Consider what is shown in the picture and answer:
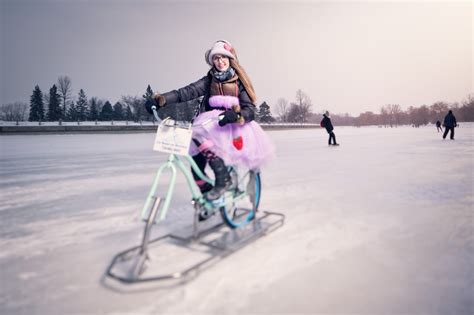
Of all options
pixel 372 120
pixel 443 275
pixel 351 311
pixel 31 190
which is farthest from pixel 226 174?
pixel 372 120

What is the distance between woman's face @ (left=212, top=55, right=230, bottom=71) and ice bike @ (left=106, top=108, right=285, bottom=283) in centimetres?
82

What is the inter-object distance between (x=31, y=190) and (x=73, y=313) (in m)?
4.18

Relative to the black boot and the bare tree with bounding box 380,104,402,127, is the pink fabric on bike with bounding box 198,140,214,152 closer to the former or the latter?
the black boot

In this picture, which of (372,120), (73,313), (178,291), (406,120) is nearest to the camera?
(73,313)

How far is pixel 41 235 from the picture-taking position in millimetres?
2992

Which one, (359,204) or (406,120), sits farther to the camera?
(406,120)

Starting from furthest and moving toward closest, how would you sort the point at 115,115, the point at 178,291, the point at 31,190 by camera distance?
the point at 115,115, the point at 31,190, the point at 178,291

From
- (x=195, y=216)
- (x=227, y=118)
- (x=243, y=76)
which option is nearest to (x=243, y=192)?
(x=195, y=216)

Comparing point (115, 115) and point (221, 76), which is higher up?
point (115, 115)

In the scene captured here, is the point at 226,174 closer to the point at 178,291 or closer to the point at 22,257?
the point at 178,291

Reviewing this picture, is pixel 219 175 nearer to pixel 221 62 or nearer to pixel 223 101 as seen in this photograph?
pixel 223 101

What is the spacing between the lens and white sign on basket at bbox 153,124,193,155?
94.6 inches

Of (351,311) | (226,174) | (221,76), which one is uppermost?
(221,76)

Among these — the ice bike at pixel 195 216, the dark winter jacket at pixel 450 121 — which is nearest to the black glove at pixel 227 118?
the ice bike at pixel 195 216
